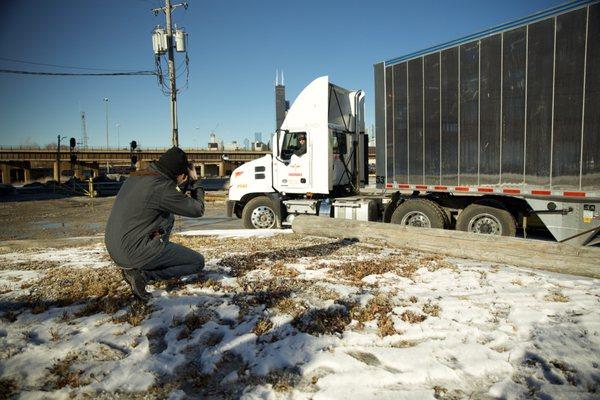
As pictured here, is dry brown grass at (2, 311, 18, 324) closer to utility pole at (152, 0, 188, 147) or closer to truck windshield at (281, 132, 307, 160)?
truck windshield at (281, 132, 307, 160)

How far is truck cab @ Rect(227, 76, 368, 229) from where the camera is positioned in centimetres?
1023

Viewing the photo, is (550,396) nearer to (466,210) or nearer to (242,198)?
(466,210)

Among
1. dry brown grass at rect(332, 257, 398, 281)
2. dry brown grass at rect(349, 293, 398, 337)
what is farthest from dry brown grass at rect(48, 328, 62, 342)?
dry brown grass at rect(332, 257, 398, 281)

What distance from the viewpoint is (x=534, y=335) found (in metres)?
3.49

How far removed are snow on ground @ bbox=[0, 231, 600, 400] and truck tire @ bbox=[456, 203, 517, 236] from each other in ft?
6.72

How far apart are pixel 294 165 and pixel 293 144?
582mm

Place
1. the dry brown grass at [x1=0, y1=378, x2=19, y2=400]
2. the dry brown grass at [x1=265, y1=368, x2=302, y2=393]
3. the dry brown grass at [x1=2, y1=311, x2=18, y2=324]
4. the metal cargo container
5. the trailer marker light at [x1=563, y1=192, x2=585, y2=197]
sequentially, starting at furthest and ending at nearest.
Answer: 1. the trailer marker light at [x1=563, y1=192, x2=585, y2=197]
2. the metal cargo container
3. the dry brown grass at [x1=2, y1=311, x2=18, y2=324]
4. the dry brown grass at [x1=265, y1=368, x2=302, y2=393]
5. the dry brown grass at [x1=0, y1=378, x2=19, y2=400]

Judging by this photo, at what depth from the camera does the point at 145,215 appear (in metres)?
4.22

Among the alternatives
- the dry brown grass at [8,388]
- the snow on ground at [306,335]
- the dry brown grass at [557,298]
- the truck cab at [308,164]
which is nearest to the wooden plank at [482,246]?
the snow on ground at [306,335]

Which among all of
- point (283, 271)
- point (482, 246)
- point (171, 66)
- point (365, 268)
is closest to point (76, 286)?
point (283, 271)

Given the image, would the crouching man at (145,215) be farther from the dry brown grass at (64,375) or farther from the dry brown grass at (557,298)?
the dry brown grass at (557,298)

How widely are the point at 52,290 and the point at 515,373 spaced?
5144 mm

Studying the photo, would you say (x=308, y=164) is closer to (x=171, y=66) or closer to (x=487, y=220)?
(x=487, y=220)

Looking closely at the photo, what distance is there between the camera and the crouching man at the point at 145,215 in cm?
417
